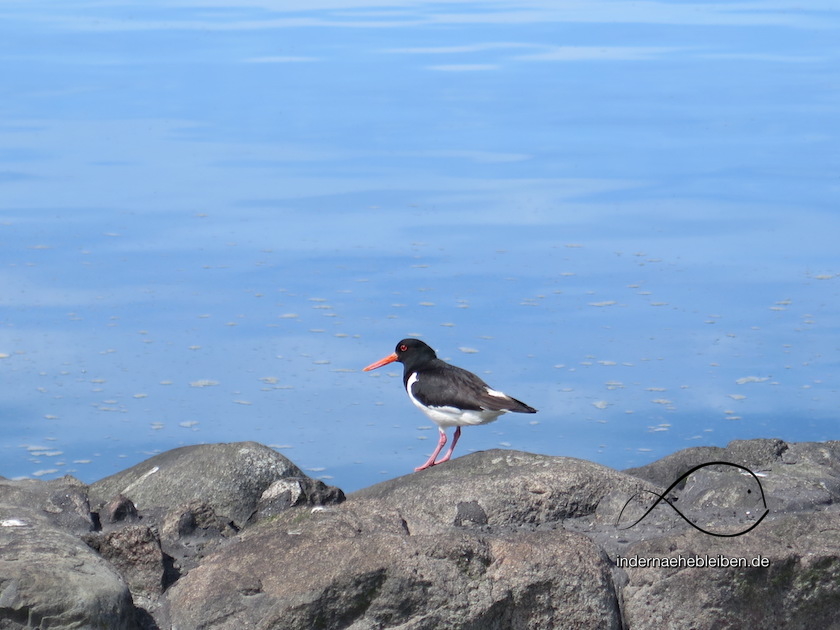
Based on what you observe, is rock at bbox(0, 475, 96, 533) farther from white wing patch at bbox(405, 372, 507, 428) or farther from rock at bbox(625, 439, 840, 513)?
rock at bbox(625, 439, 840, 513)

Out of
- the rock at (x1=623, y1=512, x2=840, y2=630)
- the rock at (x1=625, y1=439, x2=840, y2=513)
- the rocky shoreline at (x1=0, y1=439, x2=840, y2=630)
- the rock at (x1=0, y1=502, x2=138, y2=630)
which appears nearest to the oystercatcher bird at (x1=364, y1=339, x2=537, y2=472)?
the rock at (x1=625, y1=439, x2=840, y2=513)

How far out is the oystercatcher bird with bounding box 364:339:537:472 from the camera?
6.29 metres

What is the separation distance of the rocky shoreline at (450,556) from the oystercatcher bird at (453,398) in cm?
96

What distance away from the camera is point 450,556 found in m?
4.16

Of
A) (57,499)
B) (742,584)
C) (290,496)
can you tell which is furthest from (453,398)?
(742,584)

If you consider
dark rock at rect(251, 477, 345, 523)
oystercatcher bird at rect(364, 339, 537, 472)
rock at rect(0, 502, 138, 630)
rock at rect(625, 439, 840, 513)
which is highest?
rock at rect(0, 502, 138, 630)

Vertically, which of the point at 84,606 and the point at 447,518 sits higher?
the point at 84,606

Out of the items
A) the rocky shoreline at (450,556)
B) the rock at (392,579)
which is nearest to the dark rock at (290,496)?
the rocky shoreline at (450,556)

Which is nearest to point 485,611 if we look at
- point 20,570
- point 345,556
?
point 345,556

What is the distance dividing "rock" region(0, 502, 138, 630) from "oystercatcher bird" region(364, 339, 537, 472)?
94.7 inches

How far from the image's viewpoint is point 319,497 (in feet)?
16.7

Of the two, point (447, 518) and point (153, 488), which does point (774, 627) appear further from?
point (153, 488)

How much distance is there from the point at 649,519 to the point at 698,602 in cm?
63

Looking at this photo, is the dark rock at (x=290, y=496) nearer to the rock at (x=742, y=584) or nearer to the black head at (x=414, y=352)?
the rock at (x=742, y=584)
